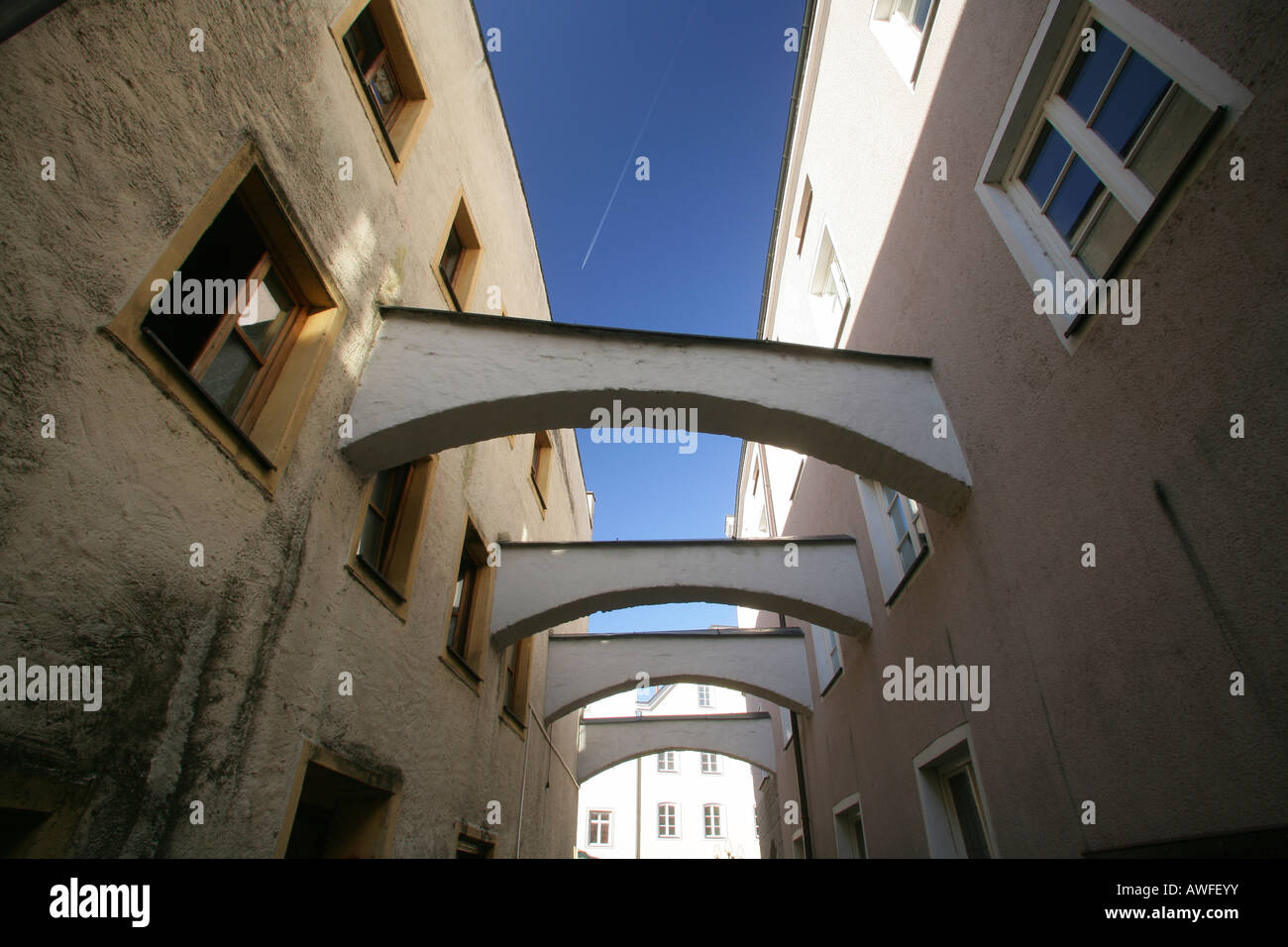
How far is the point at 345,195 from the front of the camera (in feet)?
14.0

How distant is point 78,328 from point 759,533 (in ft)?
48.3

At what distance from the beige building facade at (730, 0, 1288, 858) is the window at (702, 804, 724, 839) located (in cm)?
2406

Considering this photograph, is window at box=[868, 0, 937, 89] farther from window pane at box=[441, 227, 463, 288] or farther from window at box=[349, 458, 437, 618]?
window at box=[349, 458, 437, 618]

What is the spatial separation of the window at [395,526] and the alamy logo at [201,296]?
1.55 meters

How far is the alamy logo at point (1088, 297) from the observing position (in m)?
2.81

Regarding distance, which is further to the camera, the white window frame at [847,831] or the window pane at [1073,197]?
the white window frame at [847,831]

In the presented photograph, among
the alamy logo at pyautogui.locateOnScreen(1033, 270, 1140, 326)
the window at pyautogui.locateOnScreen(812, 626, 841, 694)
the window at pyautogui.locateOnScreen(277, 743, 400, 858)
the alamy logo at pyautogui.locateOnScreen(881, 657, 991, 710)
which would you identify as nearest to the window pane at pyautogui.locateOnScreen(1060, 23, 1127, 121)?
the alamy logo at pyautogui.locateOnScreen(1033, 270, 1140, 326)

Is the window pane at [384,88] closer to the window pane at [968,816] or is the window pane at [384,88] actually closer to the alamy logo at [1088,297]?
the alamy logo at [1088,297]

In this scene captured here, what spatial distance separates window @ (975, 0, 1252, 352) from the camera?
8.38ft

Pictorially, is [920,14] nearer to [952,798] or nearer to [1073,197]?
[1073,197]

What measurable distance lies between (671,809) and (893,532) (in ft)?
84.0

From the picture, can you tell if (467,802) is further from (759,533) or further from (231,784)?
(759,533)

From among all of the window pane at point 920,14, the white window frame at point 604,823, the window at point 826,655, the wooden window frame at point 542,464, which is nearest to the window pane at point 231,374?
the window pane at point 920,14
